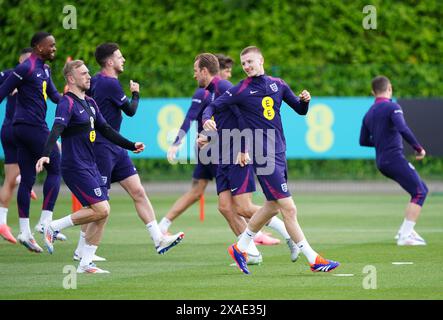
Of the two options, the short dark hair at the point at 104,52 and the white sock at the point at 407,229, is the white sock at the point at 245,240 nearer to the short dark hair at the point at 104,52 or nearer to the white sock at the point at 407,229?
the short dark hair at the point at 104,52

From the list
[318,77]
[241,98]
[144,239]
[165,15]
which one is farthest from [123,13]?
[241,98]

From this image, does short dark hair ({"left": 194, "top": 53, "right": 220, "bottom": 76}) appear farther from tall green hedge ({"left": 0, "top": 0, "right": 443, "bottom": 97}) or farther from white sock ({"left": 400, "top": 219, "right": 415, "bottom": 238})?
tall green hedge ({"left": 0, "top": 0, "right": 443, "bottom": 97})

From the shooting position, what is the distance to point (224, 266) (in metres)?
12.2

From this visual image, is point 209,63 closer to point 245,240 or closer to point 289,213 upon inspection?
point 245,240

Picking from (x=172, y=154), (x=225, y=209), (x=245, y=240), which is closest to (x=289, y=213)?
(x=245, y=240)

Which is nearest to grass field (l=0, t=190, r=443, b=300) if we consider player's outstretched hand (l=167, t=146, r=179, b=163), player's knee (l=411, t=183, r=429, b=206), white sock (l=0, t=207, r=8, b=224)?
white sock (l=0, t=207, r=8, b=224)

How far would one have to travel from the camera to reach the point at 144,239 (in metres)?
15.6

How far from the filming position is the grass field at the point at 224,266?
9898 mm

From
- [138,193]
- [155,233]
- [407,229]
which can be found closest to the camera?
[155,233]

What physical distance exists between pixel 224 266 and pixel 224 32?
15968mm

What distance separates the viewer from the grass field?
9898mm

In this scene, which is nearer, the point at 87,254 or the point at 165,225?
the point at 87,254

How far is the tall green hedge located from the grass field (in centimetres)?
860

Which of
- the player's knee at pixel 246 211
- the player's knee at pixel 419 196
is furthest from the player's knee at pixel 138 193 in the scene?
the player's knee at pixel 419 196
